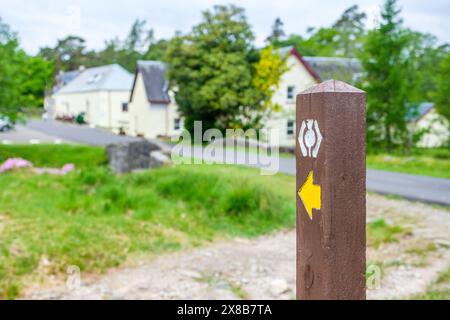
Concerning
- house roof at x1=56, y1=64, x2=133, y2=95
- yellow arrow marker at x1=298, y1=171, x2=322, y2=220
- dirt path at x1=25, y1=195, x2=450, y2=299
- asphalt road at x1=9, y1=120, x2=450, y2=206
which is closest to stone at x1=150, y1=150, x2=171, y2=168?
asphalt road at x1=9, y1=120, x2=450, y2=206

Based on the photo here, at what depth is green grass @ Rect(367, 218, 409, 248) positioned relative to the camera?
15.9 feet

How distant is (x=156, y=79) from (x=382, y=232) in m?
9.64

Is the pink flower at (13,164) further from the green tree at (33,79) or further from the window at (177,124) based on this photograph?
the window at (177,124)

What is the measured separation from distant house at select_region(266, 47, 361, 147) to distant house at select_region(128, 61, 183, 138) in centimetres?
254

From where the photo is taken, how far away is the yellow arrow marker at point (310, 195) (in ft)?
3.10

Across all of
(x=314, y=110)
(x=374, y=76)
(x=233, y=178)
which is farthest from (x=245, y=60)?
(x=314, y=110)

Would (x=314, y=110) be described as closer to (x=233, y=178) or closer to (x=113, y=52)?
(x=233, y=178)

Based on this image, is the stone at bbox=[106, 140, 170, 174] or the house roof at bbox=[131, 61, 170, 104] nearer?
the stone at bbox=[106, 140, 170, 174]

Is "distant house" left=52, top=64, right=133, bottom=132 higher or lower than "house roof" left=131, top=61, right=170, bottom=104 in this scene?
lower

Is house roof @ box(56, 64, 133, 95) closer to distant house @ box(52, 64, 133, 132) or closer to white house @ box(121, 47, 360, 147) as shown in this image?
distant house @ box(52, 64, 133, 132)

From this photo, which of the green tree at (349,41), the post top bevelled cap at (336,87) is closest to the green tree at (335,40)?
the green tree at (349,41)

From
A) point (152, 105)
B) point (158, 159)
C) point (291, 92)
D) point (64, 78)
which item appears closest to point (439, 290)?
point (158, 159)

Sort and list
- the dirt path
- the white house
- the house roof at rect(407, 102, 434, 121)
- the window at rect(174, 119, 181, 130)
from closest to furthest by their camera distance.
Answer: the dirt path
the white house
the window at rect(174, 119, 181, 130)
the house roof at rect(407, 102, 434, 121)

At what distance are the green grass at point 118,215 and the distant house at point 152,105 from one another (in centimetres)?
253
